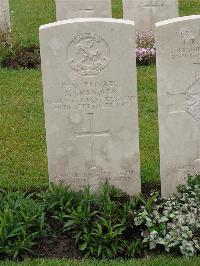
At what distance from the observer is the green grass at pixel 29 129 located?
24.7 ft

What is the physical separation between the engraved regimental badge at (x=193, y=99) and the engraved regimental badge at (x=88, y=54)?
0.81m

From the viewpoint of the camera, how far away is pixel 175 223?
6.18 meters

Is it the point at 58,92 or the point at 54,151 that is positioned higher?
the point at 58,92

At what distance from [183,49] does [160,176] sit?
125cm

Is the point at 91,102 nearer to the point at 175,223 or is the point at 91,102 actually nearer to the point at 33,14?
the point at 175,223

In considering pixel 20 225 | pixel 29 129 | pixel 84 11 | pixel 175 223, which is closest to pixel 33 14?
pixel 84 11

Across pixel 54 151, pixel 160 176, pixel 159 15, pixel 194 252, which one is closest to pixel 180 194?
pixel 160 176

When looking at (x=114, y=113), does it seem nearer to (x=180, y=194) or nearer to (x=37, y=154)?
(x=180, y=194)

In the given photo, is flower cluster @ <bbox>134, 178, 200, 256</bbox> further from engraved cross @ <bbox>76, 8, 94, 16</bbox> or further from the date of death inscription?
engraved cross @ <bbox>76, 8, 94, 16</bbox>

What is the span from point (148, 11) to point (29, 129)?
4.73m

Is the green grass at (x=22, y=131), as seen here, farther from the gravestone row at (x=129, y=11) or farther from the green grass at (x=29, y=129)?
the gravestone row at (x=129, y=11)

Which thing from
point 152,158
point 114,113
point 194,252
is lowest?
point 194,252

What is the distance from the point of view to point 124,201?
668cm

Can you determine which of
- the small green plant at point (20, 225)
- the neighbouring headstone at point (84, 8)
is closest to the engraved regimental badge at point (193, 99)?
the small green plant at point (20, 225)
